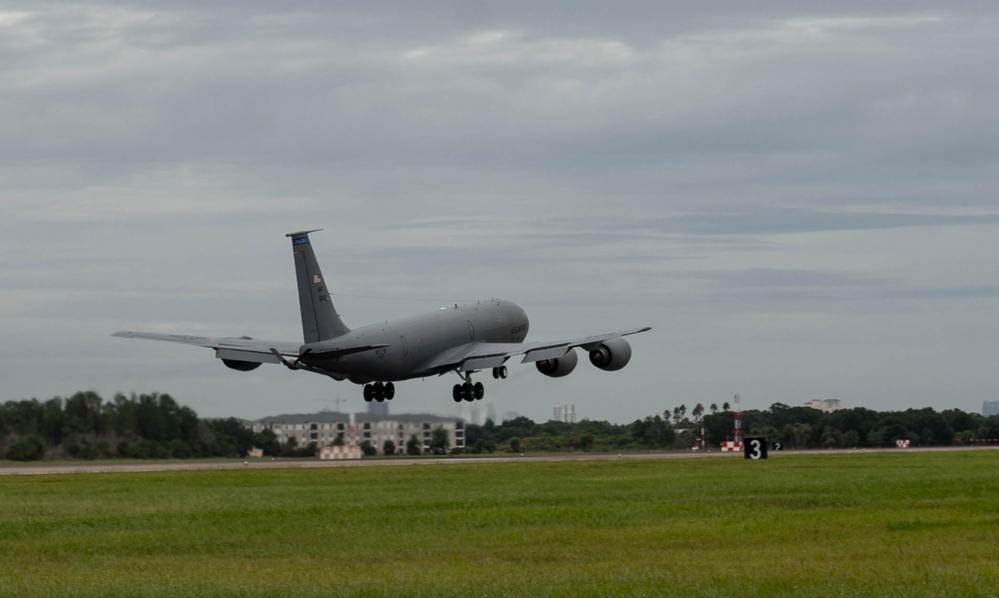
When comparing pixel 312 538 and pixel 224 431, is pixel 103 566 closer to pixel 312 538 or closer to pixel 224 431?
pixel 312 538

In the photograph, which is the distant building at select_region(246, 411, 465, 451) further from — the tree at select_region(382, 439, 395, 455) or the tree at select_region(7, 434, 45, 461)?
the tree at select_region(7, 434, 45, 461)

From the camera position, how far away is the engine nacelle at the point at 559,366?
9938cm

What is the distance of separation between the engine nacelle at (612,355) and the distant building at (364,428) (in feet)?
32.1

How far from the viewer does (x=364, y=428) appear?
92688 mm

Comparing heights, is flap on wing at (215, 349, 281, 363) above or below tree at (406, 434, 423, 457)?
above

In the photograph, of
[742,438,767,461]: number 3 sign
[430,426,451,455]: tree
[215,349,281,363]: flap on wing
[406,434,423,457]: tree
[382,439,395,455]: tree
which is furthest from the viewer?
[406,434,423,457]: tree

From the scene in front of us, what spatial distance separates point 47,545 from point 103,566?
5.34 meters

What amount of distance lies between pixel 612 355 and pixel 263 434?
2270 centimetres

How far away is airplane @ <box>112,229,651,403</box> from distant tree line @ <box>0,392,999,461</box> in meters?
4.19

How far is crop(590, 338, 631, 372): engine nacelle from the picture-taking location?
95.4 meters

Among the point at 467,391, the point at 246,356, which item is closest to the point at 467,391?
the point at 467,391

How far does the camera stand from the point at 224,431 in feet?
298

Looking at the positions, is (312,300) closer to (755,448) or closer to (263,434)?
(263,434)

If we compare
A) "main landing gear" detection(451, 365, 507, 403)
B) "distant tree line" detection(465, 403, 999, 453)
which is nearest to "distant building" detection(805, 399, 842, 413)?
"distant tree line" detection(465, 403, 999, 453)
